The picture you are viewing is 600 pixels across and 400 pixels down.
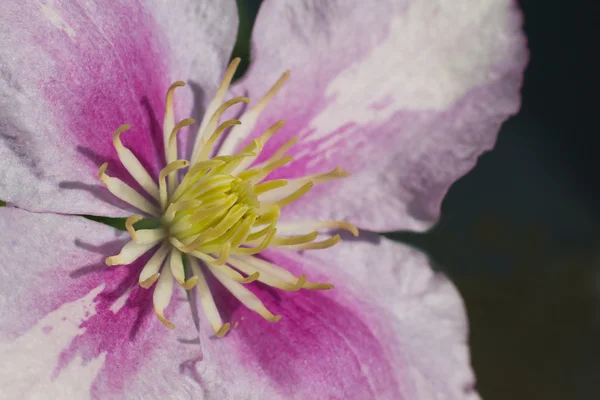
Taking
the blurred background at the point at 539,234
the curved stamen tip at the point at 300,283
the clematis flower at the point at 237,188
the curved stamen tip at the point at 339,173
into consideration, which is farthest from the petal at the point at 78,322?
the blurred background at the point at 539,234

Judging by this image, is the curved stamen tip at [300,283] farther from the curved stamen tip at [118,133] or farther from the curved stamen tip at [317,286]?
the curved stamen tip at [118,133]

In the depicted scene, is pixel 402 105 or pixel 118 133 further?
pixel 402 105

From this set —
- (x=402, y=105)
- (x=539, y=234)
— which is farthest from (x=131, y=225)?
(x=539, y=234)

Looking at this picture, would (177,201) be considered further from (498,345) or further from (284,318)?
(498,345)

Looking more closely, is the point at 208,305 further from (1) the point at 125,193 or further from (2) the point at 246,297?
(1) the point at 125,193

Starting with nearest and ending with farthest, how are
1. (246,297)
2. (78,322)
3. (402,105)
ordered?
(78,322), (246,297), (402,105)

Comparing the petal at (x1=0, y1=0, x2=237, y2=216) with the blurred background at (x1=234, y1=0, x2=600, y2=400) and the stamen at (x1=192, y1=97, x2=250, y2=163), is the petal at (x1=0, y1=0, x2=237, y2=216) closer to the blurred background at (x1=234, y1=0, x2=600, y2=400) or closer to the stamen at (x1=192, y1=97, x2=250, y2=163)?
the stamen at (x1=192, y1=97, x2=250, y2=163)
